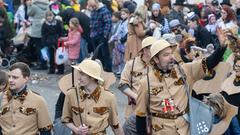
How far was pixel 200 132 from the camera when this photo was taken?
7.19 m

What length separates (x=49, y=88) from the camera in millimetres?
15633

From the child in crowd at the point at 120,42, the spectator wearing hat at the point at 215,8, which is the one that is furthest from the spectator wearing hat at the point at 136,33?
the spectator wearing hat at the point at 215,8

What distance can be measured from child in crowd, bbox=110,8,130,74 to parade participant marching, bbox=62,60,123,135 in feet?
27.8

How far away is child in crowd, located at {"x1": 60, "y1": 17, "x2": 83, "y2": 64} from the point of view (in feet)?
54.5

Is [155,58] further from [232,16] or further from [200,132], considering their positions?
[232,16]

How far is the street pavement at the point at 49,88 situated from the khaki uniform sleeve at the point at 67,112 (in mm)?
5433

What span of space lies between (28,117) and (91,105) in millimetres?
689

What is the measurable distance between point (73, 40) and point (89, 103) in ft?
30.8

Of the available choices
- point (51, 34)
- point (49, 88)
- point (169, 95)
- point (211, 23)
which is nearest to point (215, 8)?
point (211, 23)

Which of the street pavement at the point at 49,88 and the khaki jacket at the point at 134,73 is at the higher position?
the khaki jacket at the point at 134,73

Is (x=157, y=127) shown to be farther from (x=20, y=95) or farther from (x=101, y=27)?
(x=101, y=27)

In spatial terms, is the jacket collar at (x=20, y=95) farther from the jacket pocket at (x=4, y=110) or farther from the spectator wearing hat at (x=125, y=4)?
the spectator wearing hat at (x=125, y=4)

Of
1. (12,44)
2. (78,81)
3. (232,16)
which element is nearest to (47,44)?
(12,44)

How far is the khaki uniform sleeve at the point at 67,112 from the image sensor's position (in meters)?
7.53
